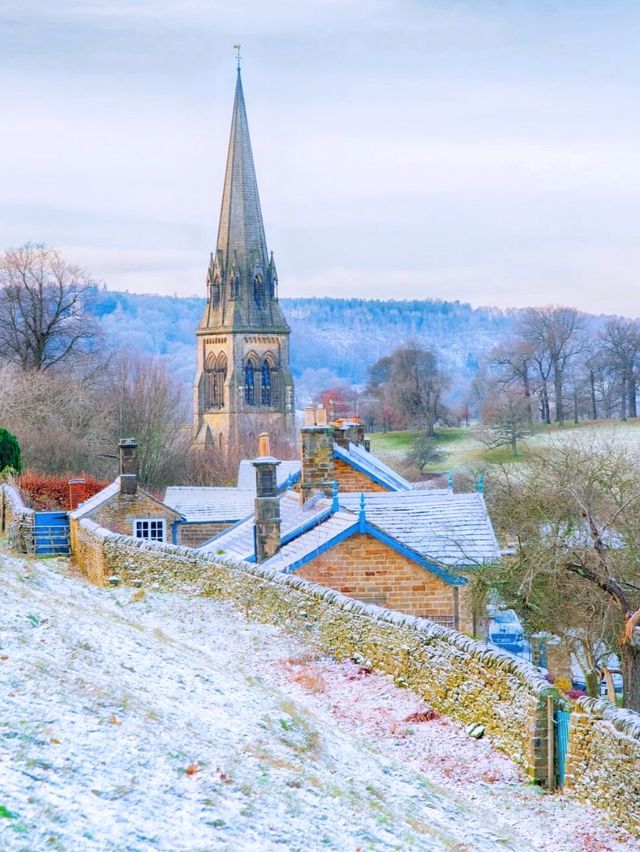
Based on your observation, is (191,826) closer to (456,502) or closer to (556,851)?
(556,851)

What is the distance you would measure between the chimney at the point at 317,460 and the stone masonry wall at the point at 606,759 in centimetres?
1723

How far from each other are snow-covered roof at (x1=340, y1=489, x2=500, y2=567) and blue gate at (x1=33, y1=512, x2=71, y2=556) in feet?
25.3

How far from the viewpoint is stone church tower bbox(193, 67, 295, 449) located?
12106cm

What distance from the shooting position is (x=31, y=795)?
28.0ft

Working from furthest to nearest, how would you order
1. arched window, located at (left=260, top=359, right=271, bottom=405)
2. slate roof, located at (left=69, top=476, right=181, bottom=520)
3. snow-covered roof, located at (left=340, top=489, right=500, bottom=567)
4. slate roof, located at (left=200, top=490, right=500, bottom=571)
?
arched window, located at (left=260, top=359, right=271, bottom=405), slate roof, located at (left=69, top=476, right=181, bottom=520), snow-covered roof, located at (left=340, top=489, right=500, bottom=567), slate roof, located at (left=200, top=490, right=500, bottom=571)

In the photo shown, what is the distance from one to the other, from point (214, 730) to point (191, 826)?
8.90ft

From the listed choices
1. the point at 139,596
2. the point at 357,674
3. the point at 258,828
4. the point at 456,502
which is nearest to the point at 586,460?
the point at 456,502

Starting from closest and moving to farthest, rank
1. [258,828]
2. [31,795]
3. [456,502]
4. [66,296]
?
[31,795] < [258,828] < [456,502] < [66,296]

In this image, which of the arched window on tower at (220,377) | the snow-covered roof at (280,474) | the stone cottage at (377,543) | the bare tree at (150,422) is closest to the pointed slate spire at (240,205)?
the arched window on tower at (220,377)

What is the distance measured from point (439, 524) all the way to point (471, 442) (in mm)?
79712

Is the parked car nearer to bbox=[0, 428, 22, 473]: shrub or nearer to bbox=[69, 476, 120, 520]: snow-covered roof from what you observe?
bbox=[69, 476, 120, 520]: snow-covered roof

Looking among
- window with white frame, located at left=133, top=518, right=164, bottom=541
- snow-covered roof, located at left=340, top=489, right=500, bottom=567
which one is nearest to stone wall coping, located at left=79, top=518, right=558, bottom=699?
snow-covered roof, located at left=340, top=489, right=500, bottom=567

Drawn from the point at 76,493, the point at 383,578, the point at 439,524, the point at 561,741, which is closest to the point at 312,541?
the point at 383,578

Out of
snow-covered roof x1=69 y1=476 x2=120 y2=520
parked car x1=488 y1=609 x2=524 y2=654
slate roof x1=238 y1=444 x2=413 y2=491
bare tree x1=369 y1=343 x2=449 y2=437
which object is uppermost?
bare tree x1=369 y1=343 x2=449 y2=437
